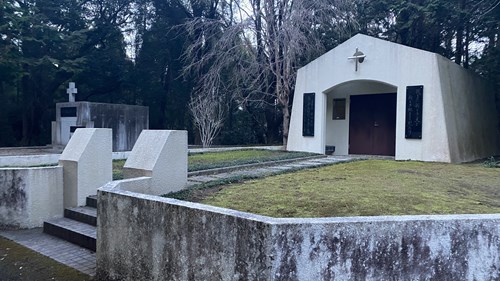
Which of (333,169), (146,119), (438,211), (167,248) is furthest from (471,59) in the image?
(167,248)

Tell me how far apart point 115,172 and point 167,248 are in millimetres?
4252

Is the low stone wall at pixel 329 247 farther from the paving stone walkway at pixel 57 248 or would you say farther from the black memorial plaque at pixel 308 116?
the black memorial plaque at pixel 308 116

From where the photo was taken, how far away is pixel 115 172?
23.3 feet

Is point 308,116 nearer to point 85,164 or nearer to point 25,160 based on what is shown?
point 85,164

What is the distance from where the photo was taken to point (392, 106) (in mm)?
12406

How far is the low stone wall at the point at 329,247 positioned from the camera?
2662 millimetres

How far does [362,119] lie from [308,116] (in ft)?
6.70

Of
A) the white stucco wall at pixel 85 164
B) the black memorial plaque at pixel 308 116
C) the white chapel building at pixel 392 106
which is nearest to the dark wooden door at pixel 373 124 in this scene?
the white chapel building at pixel 392 106

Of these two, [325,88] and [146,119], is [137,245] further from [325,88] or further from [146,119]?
[146,119]

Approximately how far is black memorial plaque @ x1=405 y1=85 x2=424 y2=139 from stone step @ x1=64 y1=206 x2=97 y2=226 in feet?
27.4

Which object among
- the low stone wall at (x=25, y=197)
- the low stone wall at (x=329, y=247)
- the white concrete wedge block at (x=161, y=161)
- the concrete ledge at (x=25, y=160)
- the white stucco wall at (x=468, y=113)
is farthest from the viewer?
the white stucco wall at (x=468, y=113)

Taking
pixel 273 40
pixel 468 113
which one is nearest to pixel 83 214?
pixel 273 40

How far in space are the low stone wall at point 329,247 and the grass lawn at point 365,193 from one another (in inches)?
44.9

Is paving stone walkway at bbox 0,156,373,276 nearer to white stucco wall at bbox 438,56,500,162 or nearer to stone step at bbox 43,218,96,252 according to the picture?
stone step at bbox 43,218,96,252
